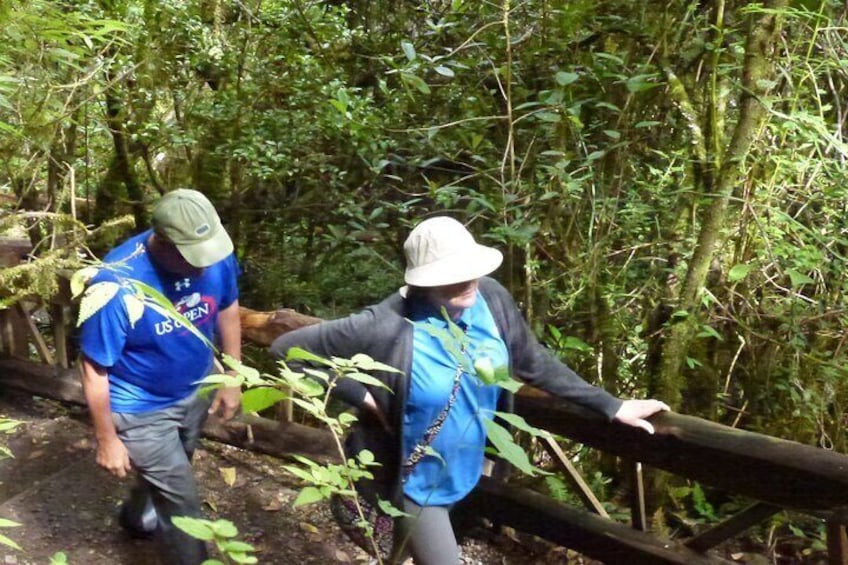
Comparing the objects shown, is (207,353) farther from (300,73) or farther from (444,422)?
(300,73)

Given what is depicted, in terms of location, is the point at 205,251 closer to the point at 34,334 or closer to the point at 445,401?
the point at 445,401

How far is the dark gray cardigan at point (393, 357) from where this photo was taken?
8.50 feet

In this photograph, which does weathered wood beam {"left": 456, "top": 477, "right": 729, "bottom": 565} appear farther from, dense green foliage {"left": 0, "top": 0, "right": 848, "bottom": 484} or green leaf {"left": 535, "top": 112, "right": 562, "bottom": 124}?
green leaf {"left": 535, "top": 112, "right": 562, "bottom": 124}

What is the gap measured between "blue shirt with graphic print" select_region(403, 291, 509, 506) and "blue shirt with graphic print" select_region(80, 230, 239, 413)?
1.04 metres

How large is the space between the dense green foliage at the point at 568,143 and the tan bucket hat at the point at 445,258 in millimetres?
1239

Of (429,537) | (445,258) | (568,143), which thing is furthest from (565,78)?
(429,537)

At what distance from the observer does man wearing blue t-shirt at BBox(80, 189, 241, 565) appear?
10.0 feet

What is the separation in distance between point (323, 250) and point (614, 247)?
265 cm

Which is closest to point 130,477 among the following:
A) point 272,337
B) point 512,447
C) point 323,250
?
point 272,337

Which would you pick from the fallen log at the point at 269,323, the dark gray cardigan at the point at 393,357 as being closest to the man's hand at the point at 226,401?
the fallen log at the point at 269,323

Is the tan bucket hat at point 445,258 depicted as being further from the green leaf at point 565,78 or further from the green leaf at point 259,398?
the green leaf at point 565,78

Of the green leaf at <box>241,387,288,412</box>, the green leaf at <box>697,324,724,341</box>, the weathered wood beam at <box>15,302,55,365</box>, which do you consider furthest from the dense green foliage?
the green leaf at <box>241,387,288,412</box>

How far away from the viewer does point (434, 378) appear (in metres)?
2.59

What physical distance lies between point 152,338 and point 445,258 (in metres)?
1.38
